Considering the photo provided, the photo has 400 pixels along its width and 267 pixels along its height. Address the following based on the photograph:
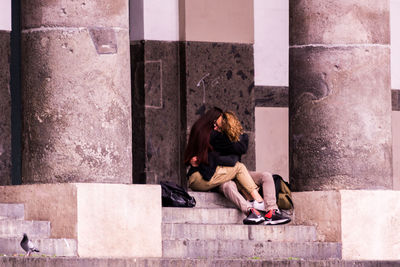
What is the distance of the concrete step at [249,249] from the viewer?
467 inches

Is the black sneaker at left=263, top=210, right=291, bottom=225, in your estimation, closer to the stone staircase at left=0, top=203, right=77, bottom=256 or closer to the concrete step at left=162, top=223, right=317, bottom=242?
the concrete step at left=162, top=223, right=317, bottom=242

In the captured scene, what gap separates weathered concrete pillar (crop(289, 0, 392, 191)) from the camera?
13.1m

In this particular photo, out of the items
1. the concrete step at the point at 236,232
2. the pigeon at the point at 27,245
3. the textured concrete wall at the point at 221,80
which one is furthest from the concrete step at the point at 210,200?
the pigeon at the point at 27,245

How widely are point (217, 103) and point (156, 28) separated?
1.17m

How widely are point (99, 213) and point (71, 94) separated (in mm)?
1087

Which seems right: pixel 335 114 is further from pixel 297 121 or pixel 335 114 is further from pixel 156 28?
pixel 156 28

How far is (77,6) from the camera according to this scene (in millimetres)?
11570

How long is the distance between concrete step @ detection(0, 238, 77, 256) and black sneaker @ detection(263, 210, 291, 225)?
8.43 ft

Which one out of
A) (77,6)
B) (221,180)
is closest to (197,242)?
(221,180)

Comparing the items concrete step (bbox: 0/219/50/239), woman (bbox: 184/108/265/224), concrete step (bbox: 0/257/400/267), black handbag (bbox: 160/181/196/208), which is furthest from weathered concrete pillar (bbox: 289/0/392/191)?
concrete step (bbox: 0/219/50/239)

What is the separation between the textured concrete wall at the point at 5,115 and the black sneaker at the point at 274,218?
3.06m

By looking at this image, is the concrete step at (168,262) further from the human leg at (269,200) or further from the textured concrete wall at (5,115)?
the textured concrete wall at (5,115)

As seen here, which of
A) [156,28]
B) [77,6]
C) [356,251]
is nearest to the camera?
[77,6]

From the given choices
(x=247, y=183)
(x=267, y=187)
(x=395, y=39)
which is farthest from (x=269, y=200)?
(x=395, y=39)
